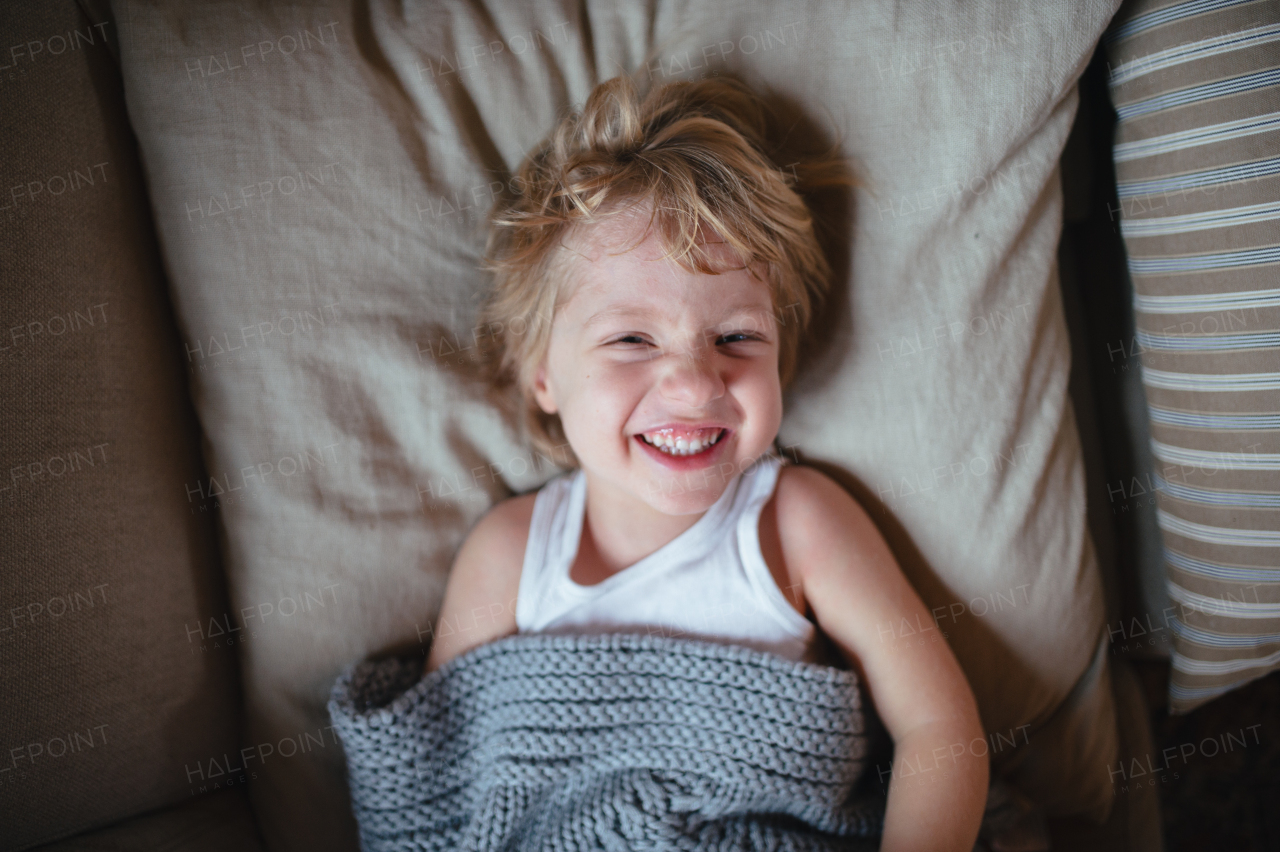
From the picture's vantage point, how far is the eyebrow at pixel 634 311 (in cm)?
81

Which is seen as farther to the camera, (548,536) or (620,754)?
(548,536)

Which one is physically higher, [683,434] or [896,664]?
[683,434]

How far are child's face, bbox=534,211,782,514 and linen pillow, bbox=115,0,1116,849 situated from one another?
187 millimetres

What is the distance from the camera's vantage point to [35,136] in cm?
81

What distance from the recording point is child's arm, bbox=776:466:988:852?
0.83 meters

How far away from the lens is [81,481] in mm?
819

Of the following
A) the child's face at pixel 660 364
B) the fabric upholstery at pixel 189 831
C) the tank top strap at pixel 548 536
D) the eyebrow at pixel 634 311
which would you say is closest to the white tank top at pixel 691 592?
the tank top strap at pixel 548 536

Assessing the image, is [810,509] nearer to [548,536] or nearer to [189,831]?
[548,536]

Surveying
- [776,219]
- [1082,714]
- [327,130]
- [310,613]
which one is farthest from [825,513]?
[327,130]

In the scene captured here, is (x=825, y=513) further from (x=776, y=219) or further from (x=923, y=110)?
(x=923, y=110)

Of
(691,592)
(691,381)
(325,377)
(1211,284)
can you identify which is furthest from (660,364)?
(1211,284)

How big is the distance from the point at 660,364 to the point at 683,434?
0.29ft

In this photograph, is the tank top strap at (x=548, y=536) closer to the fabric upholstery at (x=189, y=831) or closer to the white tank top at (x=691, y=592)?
the white tank top at (x=691, y=592)

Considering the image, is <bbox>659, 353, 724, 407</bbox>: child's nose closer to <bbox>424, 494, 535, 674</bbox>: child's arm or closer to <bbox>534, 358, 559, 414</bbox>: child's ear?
<bbox>534, 358, 559, 414</bbox>: child's ear
